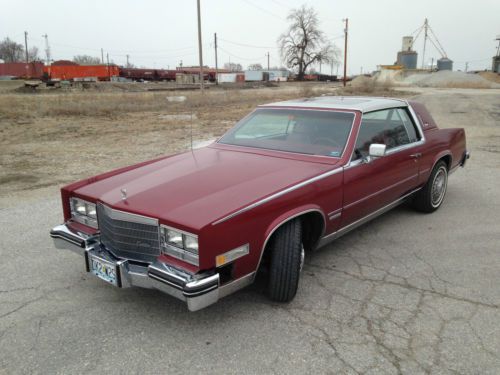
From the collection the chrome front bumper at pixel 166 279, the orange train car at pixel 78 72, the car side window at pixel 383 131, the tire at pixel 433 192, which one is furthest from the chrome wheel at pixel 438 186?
the orange train car at pixel 78 72

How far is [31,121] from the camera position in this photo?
47.7ft

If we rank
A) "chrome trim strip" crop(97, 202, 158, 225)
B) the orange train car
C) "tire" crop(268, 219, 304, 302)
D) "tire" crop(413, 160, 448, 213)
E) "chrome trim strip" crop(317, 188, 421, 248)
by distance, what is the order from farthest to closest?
the orange train car
"tire" crop(413, 160, 448, 213)
"chrome trim strip" crop(317, 188, 421, 248)
"tire" crop(268, 219, 304, 302)
"chrome trim strip" crop(97, 202, 158, 225)

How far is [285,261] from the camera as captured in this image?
305 cm

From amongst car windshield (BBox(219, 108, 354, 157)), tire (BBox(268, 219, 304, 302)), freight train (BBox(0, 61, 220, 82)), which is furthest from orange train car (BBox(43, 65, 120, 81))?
tire (BBox(268, 219, 304, 302))

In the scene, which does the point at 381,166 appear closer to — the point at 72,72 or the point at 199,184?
the point at 199,184

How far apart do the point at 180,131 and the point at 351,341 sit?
10.7 metres

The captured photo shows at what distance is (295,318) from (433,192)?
3.11m

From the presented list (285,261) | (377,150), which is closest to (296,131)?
(377,150)

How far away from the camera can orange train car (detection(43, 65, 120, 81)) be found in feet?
168

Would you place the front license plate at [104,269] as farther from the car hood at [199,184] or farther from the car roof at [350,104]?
the car roof at [350,104]

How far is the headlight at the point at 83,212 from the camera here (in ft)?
11.2

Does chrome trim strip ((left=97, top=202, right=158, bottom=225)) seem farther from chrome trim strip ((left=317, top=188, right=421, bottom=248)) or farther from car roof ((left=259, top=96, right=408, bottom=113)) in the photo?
car roof ((left=259, top=96, right=408, bottom=113))

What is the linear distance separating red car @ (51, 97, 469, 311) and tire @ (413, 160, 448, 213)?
23 cm

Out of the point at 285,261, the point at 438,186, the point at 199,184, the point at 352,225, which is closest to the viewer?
the point at 285,261
